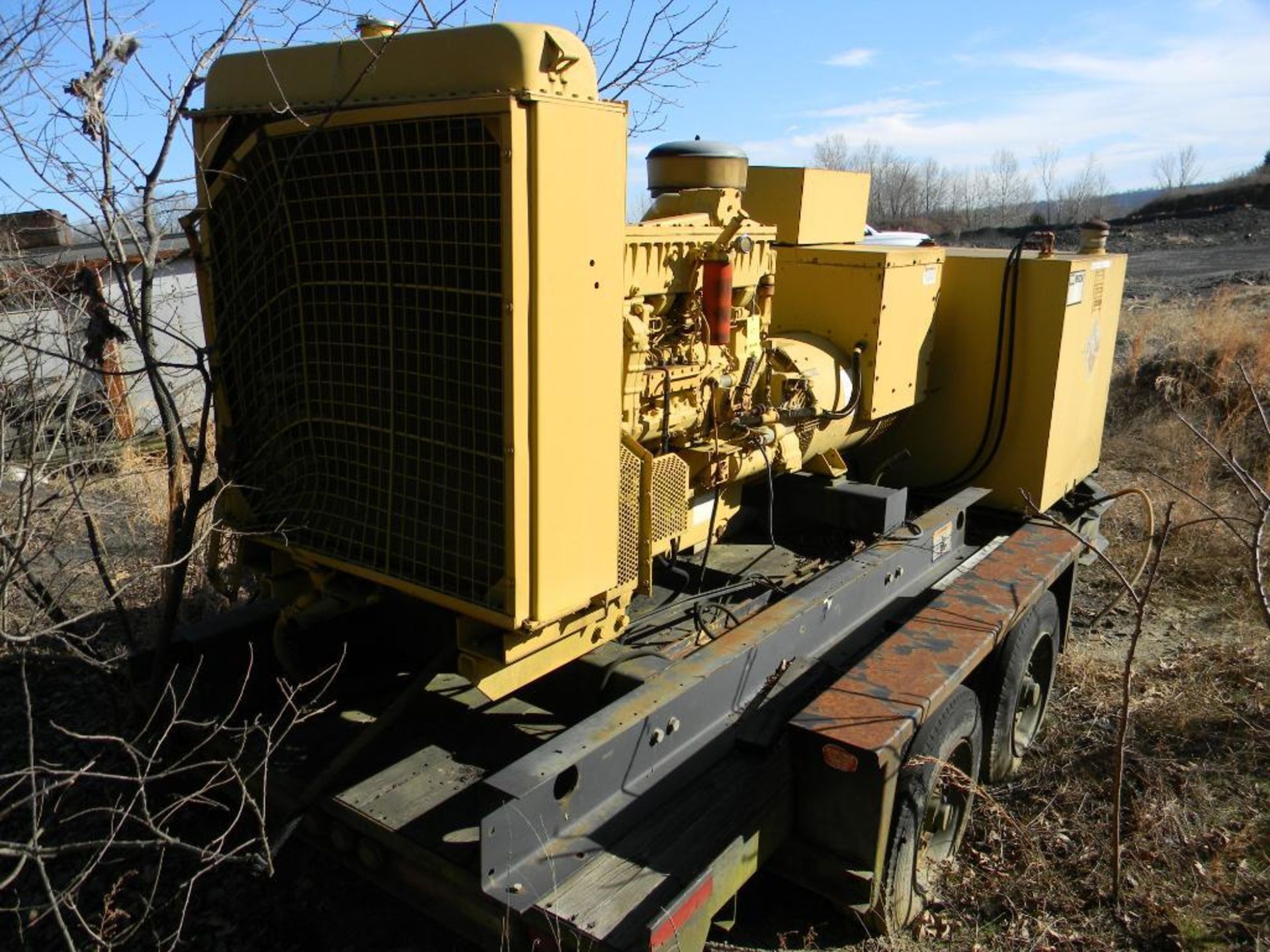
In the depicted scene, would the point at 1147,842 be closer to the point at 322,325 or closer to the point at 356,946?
the point at 356,946

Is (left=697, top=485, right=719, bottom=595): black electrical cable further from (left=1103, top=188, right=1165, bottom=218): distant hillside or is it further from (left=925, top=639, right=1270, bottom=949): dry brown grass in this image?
(left=1103, top=188, right=1165, bottom=218): distant hillside

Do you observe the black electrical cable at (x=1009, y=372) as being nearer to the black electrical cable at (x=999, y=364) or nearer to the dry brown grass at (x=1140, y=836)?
the black electrical cable at (x=999, y=364)

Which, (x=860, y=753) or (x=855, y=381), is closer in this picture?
(x=860, y=753)

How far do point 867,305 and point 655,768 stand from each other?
8.85ft

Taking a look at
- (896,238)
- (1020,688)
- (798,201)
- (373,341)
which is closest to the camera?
(373,341)

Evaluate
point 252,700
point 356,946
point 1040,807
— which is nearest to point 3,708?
point 252,700

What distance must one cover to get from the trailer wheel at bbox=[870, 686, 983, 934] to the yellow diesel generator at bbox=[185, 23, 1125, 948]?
0.03 meters

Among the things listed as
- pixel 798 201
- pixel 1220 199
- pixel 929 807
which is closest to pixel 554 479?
pixel 929 807

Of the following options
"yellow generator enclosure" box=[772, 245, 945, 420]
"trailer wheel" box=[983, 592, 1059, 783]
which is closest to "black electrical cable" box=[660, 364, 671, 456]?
"yellow generator enclosure" box=[772, 245, 945, 420]

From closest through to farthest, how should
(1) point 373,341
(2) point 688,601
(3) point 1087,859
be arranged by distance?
(1) point 373,341 → (3) point 1087,859 → (2) point 688,601

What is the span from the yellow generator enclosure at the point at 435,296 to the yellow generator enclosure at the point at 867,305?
90.2 inches

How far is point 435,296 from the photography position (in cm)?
272

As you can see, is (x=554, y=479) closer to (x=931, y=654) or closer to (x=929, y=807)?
(x=931, y=654)

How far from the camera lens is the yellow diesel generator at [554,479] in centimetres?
259
